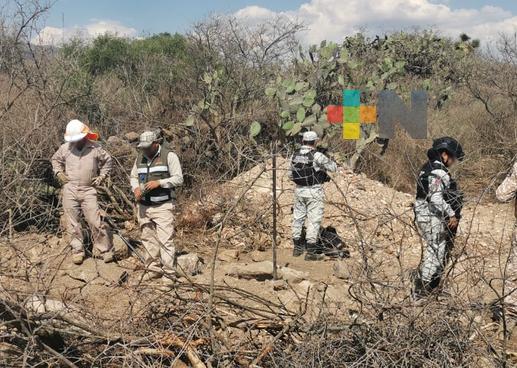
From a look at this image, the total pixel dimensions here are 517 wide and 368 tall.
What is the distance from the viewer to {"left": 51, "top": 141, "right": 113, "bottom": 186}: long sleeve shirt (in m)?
5.68

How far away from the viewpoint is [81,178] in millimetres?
5699

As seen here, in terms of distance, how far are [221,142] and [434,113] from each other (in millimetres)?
5190

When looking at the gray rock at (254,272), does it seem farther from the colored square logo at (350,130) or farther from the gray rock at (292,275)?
the colored square logo at (350,130)

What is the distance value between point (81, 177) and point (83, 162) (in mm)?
149

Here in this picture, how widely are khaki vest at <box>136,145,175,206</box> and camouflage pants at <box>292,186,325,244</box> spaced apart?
5.18 ft

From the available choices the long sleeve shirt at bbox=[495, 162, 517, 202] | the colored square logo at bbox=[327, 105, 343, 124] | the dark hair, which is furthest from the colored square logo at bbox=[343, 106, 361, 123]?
the long sleeve shirt at bbox=[495, 162, 517, 202]

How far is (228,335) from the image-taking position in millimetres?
3039

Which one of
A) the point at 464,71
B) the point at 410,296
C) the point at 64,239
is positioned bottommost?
the point at 64,239

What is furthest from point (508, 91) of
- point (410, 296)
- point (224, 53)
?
point (410, 296)

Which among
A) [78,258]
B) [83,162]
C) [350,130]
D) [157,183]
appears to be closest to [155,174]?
[157,183]

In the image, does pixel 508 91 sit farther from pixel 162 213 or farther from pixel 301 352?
pixel 301 352

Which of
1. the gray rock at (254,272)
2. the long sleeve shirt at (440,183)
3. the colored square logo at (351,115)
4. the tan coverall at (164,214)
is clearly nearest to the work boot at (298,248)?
the gray rock at (254,272)

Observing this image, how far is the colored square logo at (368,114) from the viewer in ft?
30.4

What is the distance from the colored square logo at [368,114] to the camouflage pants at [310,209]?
3203mm
